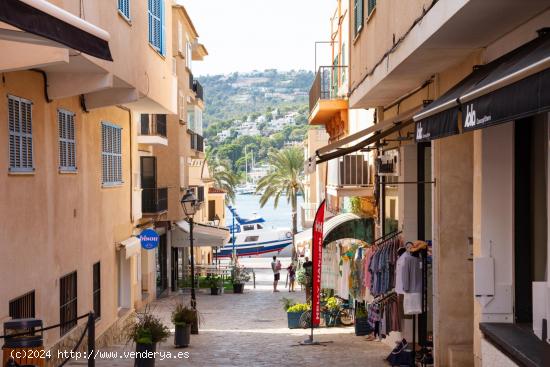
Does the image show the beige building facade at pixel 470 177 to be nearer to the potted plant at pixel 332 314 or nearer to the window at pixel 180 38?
the potted plant at pixel 332 314

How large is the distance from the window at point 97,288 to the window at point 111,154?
2.01 m

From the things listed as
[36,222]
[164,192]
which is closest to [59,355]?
[36,222]

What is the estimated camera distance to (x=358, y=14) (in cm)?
1988

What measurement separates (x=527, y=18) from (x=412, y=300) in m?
Result: 6.10

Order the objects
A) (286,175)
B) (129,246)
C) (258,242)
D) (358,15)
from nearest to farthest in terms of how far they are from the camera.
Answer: (358,15), (129,246), (286,175), (258,242)

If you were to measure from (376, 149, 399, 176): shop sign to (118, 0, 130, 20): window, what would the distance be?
587cm

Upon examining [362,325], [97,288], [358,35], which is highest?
[358,35]

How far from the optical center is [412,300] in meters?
14.3

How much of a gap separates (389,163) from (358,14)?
3.44 m

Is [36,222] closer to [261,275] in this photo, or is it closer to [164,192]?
[164,192]

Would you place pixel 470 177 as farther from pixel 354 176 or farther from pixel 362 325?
pixel 354 176

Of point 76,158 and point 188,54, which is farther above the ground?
point 188,54

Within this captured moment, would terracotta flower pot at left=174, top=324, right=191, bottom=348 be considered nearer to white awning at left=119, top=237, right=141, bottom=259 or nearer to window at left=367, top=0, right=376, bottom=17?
white awning at left=119, top=237, right=141, bottom=259

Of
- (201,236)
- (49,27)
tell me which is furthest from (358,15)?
(201,236)
